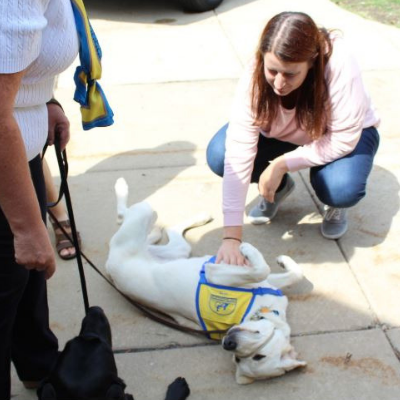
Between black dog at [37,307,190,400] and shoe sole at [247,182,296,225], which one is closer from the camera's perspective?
black dog at [37,307,190,400]

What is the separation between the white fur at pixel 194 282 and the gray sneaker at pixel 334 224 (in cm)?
42

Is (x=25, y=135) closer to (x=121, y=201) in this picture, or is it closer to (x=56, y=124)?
(x=56, y=124)

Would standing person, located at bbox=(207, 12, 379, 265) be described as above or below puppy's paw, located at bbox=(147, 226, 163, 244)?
above

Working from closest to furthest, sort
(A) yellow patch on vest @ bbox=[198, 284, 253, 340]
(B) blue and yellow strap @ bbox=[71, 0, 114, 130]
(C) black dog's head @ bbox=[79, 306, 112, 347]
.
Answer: (B) blue and yellow strap @ bbox=[71, 0, 114, 130]
(C) black dog's head @ bbox=[79, 306, 112, 347]
(A) yellow patch on vest @ bbox=[198, 284, 253, 340]

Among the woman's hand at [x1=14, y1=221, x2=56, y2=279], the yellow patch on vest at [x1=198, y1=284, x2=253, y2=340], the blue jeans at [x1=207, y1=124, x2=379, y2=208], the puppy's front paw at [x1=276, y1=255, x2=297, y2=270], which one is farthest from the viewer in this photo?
the blue jeans at [x1=207, y1=124, x2=379, y2=208]

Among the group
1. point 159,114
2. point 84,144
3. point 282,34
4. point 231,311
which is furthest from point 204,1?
point 231,311

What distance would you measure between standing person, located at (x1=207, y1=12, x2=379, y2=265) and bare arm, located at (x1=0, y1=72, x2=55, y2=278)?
132 cm

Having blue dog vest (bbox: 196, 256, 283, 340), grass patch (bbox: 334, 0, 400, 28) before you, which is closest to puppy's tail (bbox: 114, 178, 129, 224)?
blue dog vest (bbox: 196, 256, 283, 340)

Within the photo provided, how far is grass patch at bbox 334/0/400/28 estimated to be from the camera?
6902mm

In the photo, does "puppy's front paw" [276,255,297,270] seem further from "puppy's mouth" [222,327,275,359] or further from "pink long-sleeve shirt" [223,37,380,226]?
"puppy's mouth" [222,327,275,359]

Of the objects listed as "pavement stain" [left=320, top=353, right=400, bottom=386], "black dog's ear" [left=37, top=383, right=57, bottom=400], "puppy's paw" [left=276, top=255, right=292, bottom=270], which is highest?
"black dog's ear" [left=37, top=383, right=57, bottom=400]

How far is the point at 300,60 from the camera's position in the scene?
289cm

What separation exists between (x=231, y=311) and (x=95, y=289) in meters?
0.85

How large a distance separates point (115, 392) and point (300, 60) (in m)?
1.67
